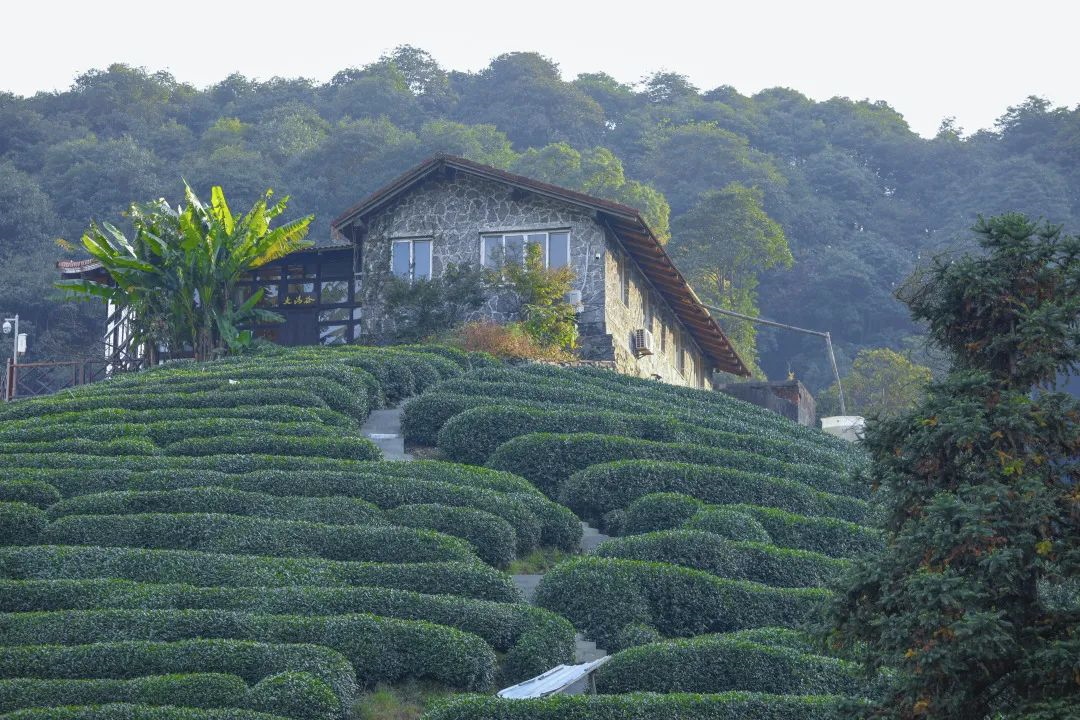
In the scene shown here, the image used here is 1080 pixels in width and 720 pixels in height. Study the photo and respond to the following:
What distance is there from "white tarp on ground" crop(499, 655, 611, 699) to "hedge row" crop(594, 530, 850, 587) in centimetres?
397

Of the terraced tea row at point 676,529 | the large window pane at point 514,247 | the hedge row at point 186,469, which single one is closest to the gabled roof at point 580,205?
the large window pane at point 514,247

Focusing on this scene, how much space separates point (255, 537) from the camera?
19.4 metres

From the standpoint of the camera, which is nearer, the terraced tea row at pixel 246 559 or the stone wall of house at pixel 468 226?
the terraced tea row at pixel 246 559

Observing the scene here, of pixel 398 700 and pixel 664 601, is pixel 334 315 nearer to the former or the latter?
pixel 664 601

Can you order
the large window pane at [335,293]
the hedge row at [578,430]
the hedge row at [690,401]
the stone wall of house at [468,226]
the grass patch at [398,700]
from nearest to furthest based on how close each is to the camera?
the grass patch at [398,700] → the hedge row at [578,430] → the hedge row at [690,401] → the stone wall of house at [468,226] → the large window pane at [335,293]

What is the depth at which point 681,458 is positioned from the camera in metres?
25.0

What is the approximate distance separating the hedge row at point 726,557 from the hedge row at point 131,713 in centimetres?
696

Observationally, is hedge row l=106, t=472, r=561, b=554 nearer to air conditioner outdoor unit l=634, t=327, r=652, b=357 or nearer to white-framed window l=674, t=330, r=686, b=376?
air conditioner outdoor unit l=634, t=327, r=652, b=357

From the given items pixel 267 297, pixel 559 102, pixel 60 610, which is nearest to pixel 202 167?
pixel 559 102

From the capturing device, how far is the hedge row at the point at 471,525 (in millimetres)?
20219

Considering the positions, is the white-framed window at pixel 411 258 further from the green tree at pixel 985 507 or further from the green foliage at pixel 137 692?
the green tree at pixel 985 507

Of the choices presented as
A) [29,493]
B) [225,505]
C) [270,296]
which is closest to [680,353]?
[270,296]

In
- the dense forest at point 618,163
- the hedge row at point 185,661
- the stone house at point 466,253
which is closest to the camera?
the hedge row at point 185,661

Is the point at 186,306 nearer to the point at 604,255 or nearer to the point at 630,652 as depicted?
the point at 604,255
